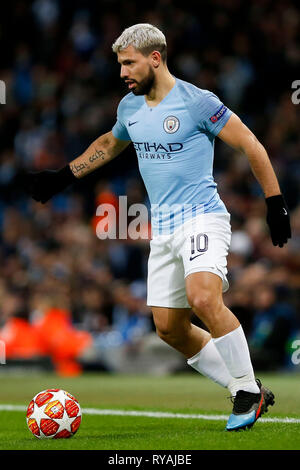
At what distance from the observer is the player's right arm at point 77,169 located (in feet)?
20.3

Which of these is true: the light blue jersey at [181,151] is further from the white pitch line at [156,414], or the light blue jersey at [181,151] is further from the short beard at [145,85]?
the white pitch line at [156,414]

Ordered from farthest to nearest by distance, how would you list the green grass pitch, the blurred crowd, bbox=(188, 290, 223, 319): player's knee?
the blurred crowd → bbox=(188, 290, 223, 319): player's knee → the green grass pitch

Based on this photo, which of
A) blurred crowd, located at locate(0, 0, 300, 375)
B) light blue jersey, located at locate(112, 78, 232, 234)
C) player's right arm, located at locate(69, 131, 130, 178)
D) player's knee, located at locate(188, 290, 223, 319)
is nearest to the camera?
player's knee, located at locate(188, 290, 223, 319)

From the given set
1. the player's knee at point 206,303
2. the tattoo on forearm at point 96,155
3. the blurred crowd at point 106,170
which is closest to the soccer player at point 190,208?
the player's knee at point 206,303

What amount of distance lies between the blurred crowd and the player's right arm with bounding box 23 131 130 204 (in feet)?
17.2

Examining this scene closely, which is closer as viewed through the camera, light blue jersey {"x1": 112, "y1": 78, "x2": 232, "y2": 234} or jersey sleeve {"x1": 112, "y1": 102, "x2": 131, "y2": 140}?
light blue jersey {"x1": 112, "y1": 78, "x2": 232, "y2": 234}

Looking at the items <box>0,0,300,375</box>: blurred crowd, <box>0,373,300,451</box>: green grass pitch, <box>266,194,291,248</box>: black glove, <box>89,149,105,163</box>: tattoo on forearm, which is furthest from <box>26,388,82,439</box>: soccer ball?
<box>0,0,300,375</box>: blurred crowd

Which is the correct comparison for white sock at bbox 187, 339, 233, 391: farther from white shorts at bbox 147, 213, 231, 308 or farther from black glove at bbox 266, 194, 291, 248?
black glove at bbox 266, 194, 291, 248

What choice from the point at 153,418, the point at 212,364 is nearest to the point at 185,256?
the point at 212,364

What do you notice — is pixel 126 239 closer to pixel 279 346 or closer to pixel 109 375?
pixel 109 375

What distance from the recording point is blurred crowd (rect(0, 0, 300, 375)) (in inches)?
477

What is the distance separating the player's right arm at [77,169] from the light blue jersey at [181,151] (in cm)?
52

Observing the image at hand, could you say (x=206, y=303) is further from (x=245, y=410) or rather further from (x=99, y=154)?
(x=99, y=154)
